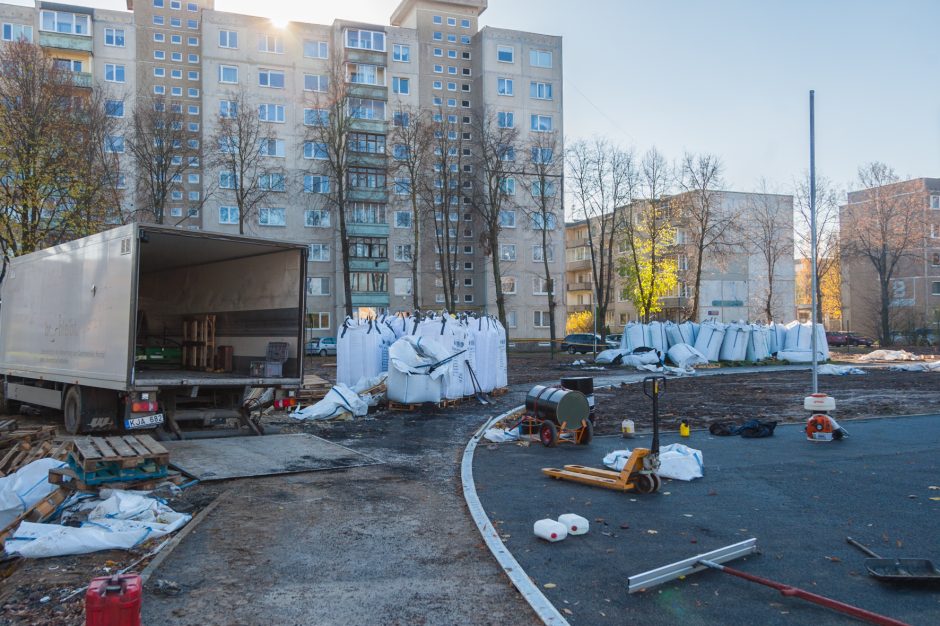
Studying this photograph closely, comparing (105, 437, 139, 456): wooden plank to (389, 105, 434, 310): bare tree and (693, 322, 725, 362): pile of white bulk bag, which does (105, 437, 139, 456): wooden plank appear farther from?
(389, 105, 434, 310): bare tree

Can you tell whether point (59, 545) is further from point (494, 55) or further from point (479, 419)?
point (494, 55)

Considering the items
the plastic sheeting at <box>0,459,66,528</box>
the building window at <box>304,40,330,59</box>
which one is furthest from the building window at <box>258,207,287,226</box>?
the plastic sheeting at <box>0,459,66,528</box>

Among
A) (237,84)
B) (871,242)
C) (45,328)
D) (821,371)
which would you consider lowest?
(821,371)

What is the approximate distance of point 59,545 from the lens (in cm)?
586

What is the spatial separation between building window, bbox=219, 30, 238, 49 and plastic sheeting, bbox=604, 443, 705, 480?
52.8 m

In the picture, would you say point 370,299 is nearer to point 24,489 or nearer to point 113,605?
point 24,489

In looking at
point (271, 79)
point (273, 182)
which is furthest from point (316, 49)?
point (273, 182)

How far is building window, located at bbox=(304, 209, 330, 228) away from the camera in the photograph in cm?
5384

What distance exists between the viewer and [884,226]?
5931 centimetres

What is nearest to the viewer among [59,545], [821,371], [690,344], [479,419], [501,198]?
[59,545]

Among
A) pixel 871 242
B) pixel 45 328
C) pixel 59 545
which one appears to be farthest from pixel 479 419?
pixel 871 242

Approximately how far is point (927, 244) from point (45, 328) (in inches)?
2844

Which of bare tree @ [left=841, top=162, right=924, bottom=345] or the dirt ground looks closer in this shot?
the dirt ground

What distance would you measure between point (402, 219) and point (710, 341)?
27.5 m
